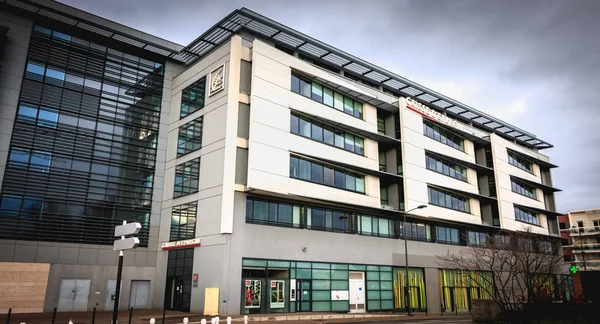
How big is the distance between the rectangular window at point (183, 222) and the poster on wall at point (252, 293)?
19.6 feet

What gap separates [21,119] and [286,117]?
19.5 metres

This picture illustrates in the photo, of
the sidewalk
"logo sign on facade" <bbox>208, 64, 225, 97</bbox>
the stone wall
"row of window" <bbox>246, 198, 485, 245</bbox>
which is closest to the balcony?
"row of window" <bbox>246, 198, 485, 245</bbox>

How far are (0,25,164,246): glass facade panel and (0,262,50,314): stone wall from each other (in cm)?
218

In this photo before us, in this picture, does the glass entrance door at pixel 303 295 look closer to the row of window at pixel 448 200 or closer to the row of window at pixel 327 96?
the row of window at pixel 327 96

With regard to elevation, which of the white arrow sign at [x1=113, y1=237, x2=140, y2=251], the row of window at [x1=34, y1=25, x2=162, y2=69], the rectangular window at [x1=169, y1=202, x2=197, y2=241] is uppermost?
the row of window at [x1=34, y1=25, x2=162, y2=69]

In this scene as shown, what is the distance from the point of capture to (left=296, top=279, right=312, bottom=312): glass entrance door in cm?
3444

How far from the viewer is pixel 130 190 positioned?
38.1 meters

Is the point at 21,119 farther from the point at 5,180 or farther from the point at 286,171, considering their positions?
the point at 286,171

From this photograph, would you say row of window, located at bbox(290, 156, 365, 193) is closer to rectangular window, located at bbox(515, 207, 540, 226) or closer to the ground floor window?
the ground floor window

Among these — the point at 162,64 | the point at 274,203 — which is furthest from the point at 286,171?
the point at 162,64

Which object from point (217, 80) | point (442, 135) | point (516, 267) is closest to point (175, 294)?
point (217, 80)

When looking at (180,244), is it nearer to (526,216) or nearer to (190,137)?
(190,137)

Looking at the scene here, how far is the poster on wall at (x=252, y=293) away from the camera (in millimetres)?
31953

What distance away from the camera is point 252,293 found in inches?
1270
